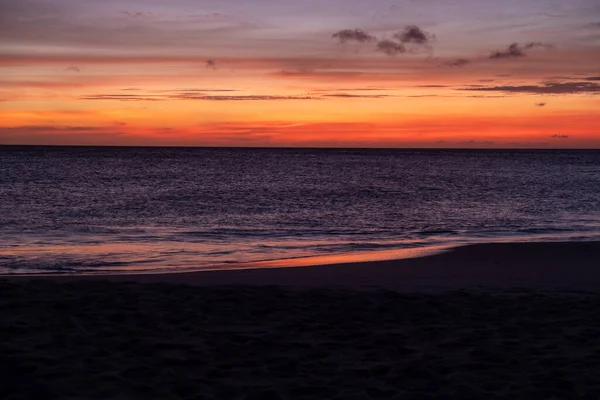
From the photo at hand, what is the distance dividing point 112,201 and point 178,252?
680 inches

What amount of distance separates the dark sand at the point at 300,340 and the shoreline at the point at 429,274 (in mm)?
258

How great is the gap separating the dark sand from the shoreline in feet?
0.85

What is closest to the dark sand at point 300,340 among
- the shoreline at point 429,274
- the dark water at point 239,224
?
the shoreline at point 429,274

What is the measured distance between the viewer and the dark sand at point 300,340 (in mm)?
5508

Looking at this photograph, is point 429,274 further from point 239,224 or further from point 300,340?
point 239,224

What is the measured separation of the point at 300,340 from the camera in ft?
22.7

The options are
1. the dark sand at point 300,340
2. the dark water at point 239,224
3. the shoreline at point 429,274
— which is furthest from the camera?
the dark water at point 239,224

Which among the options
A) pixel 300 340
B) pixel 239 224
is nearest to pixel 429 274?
pixel 300 340

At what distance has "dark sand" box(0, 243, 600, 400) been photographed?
18.1 feet

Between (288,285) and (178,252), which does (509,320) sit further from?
(178,252)

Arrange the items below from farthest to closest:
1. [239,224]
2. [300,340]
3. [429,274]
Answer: [239,224] → [429,274] → [300,340]

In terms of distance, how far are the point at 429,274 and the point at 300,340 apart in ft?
19.7

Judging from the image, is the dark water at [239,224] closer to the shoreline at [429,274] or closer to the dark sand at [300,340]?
the shoreline at [429,274]

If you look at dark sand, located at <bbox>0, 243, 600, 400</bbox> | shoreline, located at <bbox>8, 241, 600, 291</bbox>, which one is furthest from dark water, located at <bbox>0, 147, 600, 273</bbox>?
dark sand, located at <bbox>0, 243, 600, 400</bbox>
